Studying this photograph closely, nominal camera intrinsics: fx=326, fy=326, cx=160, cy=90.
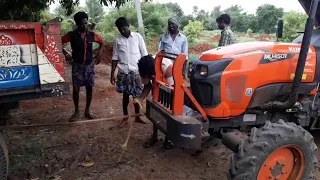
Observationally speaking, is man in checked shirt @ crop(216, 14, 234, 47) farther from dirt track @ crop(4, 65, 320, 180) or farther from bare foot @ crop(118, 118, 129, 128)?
bare foot @ crop(118, 118, 129, 128)

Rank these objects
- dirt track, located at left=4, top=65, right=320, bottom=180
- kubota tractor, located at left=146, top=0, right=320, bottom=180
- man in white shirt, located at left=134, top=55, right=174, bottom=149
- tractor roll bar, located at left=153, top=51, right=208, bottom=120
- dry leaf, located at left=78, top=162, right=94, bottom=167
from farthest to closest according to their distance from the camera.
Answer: dry leaf, located at left=78, top=162, right=94, bottom=167
man in white shirt, located at left=134, top=55, right=174, bottom=149
dirt track, located at left=4, top=65, right=320, bottom=180
tractor roll bar, located at left=153, top=51, right=208, bottom=120
kubota tractor, located at left=146, top=0, right=320, bottom=180

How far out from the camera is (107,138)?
477cm

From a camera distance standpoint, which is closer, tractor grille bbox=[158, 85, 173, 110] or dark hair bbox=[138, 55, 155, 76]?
tractor grille bbox=[158, 85, 173, 110]

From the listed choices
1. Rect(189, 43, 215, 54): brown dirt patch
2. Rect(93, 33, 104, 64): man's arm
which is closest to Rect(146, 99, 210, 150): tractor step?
Rect(93, 33, 104, 64): man's arm

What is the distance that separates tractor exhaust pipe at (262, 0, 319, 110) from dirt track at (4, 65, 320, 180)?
976 millimetres

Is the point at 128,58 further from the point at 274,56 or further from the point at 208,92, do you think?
the point at 274,56

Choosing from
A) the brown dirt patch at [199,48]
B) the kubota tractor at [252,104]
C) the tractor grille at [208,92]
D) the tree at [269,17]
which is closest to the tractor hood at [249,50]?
the kubota tractor at [252,104]

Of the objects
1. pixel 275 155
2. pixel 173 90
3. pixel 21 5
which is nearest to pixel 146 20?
pixel 21 5

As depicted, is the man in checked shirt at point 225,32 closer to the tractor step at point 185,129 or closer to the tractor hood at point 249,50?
the tractor hood at point 249,50

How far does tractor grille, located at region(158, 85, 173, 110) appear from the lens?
327 centimetres

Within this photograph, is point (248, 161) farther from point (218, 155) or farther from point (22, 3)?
point (22, 3)

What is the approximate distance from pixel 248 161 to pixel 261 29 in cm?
2853

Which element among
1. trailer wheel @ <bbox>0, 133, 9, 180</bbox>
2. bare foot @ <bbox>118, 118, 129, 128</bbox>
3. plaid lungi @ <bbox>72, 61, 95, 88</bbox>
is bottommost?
bare foot @ <bbox>118, 118, 129, 128</bbox>

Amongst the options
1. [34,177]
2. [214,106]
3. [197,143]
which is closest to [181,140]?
[197,143]
